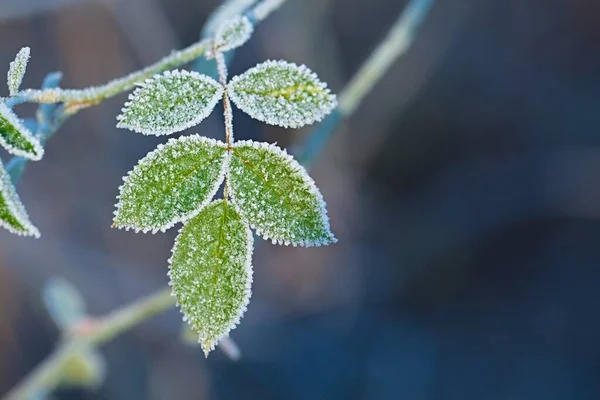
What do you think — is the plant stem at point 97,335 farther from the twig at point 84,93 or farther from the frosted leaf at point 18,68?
the frosted leaf at point 18,68

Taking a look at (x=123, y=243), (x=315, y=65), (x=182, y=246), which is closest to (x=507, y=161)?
(x=315, y=65)

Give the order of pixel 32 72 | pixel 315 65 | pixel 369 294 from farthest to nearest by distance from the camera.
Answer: pixel 369 294
pixel 32 72
pixel 315 65

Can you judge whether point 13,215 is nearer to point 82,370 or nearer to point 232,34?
point 232,34

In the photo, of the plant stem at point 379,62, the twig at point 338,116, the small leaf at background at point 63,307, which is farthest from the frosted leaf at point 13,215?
the small leaf at background at point 63,307

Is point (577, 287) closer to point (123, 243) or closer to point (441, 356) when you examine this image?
point (441, 356)

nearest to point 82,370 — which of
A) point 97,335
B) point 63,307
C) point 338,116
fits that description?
point 63,307

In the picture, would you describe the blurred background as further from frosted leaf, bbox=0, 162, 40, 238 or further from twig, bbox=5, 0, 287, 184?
frosted leaf, bbox=0, 162, 40, 238
